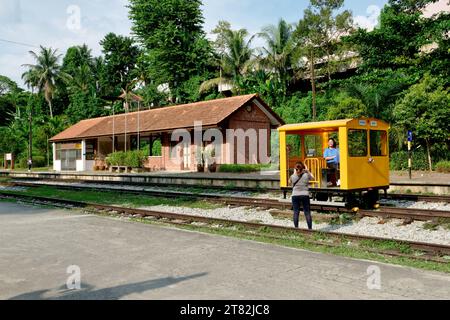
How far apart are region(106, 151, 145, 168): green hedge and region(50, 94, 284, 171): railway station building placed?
94 centimetres

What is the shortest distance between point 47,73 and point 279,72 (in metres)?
42.4

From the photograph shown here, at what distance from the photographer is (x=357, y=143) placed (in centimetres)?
1134

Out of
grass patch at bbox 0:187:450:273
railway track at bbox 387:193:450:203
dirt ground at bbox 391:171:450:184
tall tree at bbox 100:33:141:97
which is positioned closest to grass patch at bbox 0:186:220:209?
grass patch at bbox 0:187:450:273

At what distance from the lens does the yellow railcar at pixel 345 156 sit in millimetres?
10891

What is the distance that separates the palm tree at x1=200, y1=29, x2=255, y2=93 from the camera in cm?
4678

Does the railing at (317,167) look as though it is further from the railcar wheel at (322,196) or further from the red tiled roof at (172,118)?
the red tiled roof at (172,118)

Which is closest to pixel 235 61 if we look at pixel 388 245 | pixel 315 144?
pixel 315 144

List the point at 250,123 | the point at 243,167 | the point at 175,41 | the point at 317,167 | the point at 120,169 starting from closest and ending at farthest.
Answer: the point at 317,167
the point at 243,167
the point at 250,123
the point at 120,169
the point at 175,41

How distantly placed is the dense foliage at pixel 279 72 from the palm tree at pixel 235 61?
11cm

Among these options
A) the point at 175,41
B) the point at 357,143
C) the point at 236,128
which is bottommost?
the point at 357,143

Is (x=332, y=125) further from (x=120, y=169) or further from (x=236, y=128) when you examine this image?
(x=120, y=169)

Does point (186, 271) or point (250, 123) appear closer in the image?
point (186, 271)

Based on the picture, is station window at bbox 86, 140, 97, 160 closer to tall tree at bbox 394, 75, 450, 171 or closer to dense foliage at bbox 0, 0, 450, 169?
dense foliage at bbox 0, 0, 450, 169

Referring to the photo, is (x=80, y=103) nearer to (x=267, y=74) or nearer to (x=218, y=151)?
(x=267, y=74)
